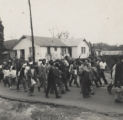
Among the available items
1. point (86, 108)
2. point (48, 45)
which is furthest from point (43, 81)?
point (48, 45)

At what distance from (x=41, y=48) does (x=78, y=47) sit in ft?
31.5

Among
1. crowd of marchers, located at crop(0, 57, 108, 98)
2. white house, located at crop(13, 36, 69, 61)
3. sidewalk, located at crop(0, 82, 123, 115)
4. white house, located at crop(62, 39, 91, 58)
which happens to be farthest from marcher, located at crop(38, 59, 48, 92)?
white house, located at crop(62, 39, 91, 58)

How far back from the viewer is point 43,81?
15.2 meters

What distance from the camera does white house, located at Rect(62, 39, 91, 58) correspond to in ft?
168

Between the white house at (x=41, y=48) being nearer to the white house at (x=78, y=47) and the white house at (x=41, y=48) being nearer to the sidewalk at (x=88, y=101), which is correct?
the white house at (x=78, y=47)

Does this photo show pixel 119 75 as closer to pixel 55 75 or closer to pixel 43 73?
pixel 55 75

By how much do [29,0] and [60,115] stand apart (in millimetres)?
21827

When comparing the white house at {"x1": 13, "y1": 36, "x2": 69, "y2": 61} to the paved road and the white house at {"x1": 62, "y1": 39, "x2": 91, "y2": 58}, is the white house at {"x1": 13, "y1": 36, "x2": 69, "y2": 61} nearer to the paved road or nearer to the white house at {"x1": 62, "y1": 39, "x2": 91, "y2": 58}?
the white house at {"x1": 62, "y1": 39, "x2": 91, "y2": 58}

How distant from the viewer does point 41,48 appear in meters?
44.5

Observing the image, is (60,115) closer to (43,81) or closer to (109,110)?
(109,110)

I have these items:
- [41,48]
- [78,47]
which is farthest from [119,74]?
[78,47]

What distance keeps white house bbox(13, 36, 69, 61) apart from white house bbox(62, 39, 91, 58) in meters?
1.56

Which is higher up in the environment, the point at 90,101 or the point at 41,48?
the point at 41,48

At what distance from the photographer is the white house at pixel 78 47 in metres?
51.3
